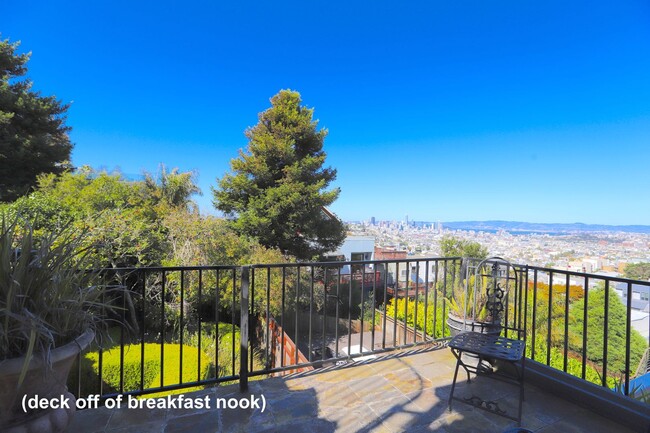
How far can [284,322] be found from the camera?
6.76 m

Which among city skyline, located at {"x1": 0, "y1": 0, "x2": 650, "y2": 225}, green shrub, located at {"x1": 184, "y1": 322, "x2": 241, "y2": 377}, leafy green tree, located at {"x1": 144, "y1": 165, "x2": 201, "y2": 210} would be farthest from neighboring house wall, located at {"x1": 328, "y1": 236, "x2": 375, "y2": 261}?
green shrub, located at {"x1": 184, "y1": 322, "x2": 241, "y2": 377}

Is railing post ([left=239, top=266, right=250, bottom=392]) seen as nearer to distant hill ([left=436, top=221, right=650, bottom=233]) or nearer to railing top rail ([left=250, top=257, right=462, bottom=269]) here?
railing top rail ([left=250, top=257, right=462, bottom=269])

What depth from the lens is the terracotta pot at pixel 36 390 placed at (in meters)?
1.00

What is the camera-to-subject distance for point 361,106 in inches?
568

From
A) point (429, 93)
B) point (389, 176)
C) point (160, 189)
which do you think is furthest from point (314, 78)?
point (389, 176)

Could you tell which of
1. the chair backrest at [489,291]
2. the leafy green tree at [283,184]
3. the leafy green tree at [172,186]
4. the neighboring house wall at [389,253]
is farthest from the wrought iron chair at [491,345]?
the neighboring house wall at [389,253]

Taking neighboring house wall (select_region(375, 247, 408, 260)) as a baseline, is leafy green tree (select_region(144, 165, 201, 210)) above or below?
above

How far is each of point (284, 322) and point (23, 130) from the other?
11.6 m

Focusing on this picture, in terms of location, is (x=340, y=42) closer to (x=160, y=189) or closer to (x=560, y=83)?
(x=560, y=83)

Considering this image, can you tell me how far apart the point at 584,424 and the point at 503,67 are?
11.2 m

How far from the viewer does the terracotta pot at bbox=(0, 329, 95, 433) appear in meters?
1.00

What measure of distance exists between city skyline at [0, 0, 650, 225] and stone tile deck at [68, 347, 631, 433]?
3.19 metres

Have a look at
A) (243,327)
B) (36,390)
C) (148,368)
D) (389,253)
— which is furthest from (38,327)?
(389,253)

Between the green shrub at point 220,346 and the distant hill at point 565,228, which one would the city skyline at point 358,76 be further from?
the green shrub at point 220,346
